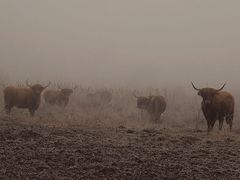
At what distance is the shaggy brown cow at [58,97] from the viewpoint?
2128cm

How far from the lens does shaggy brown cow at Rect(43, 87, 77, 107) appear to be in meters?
21.3

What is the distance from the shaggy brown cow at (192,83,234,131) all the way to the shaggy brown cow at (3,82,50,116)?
240 inches

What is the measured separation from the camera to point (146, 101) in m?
20.3

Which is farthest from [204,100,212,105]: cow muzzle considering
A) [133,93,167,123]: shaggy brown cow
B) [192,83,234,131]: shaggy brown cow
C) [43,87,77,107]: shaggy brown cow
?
[43,87,77,107]: shaggy brown cow

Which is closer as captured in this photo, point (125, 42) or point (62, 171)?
point (62, 171)

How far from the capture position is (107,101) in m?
22.5

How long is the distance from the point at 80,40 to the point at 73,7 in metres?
23.9

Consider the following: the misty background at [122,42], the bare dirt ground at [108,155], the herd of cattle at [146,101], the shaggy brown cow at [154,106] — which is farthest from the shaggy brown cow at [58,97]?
the misty background at [122,42]

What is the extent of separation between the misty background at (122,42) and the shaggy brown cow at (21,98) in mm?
14068

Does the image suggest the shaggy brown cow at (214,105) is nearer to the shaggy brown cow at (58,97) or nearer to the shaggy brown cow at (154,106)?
the shaggy brown cow at (154,106)

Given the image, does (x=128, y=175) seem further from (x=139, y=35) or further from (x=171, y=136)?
(x=139, y=35)

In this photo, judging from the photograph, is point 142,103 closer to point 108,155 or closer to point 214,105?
point 214,105

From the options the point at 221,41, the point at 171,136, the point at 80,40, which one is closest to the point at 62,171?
the point at 171,136

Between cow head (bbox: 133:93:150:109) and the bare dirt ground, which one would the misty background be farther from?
the bare dirt ground
